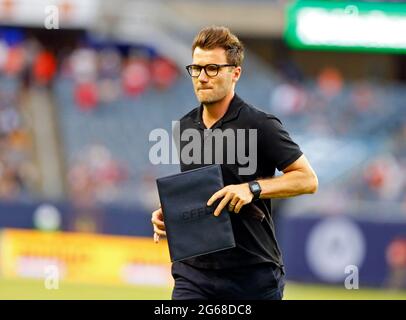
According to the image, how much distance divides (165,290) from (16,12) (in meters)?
11.8

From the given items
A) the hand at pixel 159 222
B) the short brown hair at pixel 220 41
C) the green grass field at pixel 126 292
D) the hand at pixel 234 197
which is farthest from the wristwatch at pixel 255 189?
the green grass field at pixel 126 292

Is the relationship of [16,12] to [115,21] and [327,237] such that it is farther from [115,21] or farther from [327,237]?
[327,237]

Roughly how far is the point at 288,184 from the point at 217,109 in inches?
25.2

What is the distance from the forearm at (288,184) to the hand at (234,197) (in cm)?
12

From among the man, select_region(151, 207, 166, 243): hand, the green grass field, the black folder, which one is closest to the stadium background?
the green grass field

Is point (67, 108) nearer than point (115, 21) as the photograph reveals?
Yes

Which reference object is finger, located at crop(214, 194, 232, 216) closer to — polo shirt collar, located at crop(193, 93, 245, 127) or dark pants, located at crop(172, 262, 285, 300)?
dark pants, located at crop(172, 262, 285, 300)

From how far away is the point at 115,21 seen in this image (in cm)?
2620

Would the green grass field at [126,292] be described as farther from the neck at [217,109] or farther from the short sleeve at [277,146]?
the short sleeve at [277,146]

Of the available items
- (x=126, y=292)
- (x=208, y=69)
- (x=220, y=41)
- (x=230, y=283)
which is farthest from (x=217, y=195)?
(x=126, y=292)

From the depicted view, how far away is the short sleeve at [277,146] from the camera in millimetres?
6547

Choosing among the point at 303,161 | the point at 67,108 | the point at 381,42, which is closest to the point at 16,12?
the point at 67,108

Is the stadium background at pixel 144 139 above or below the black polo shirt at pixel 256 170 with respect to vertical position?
above

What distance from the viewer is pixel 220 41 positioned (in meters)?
6.61
